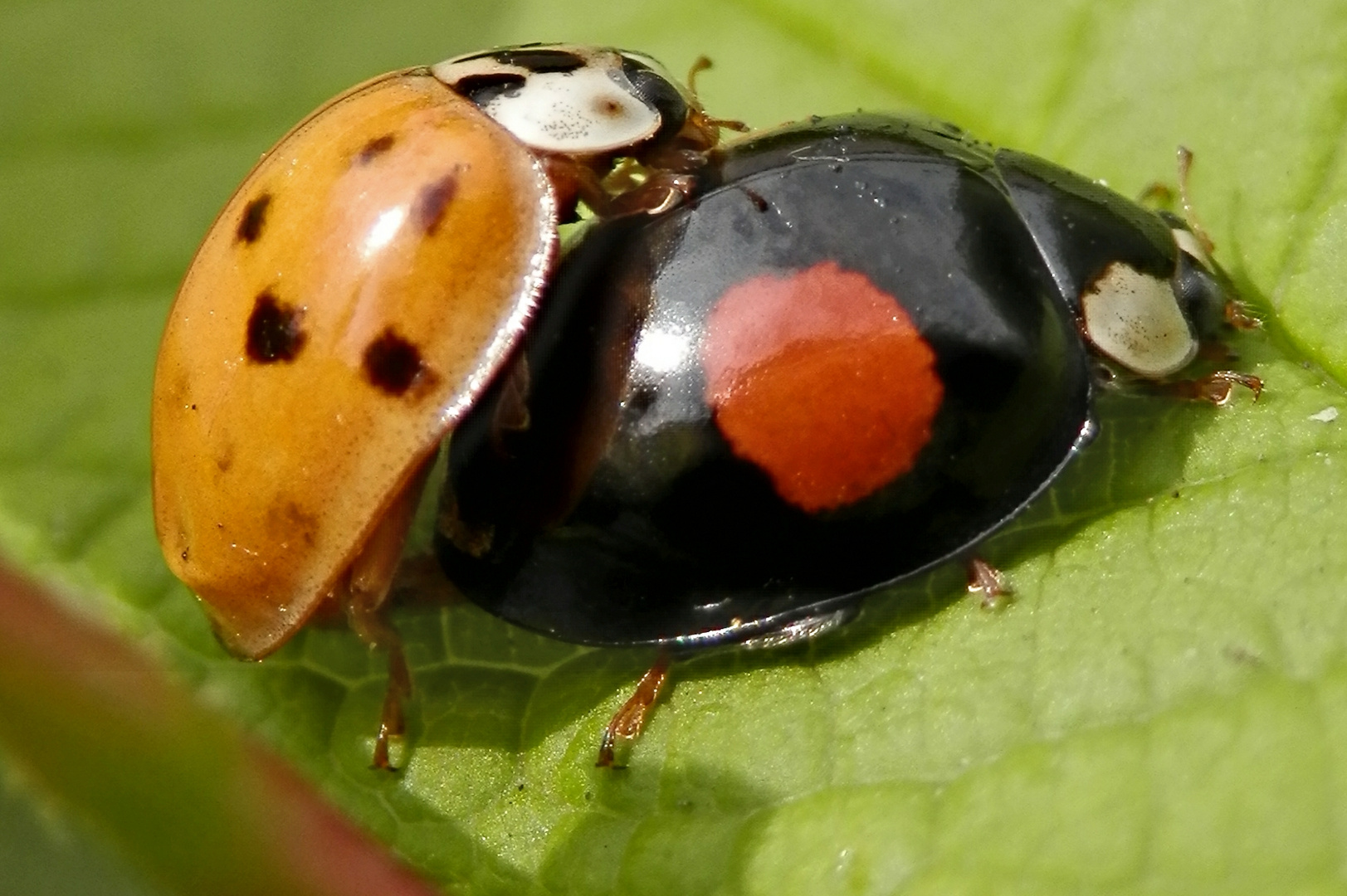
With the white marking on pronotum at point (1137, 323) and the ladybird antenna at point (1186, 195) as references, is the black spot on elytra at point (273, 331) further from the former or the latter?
the ladybird antenna at point (1186, 195)

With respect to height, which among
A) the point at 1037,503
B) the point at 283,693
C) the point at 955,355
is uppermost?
the point at 955,355

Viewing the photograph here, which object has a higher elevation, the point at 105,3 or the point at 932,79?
the point at 932,79

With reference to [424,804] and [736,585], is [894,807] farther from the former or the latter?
[424,804]

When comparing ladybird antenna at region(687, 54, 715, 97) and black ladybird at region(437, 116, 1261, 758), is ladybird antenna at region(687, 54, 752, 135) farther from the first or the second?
black ladybird at region(437, 116, 1261, 758)

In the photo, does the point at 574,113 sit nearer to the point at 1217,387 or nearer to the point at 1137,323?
the point at 1137,323

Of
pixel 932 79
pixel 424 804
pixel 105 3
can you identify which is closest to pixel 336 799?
pixel 424 804

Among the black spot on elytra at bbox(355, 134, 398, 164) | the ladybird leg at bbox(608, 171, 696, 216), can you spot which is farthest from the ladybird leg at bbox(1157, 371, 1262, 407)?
the black spot on elytra at bbox(355, 134, 398, 164)

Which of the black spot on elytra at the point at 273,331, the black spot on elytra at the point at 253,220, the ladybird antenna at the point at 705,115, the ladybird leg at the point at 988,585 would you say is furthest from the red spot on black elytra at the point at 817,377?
the black spot on elytra at the point at 253,220
